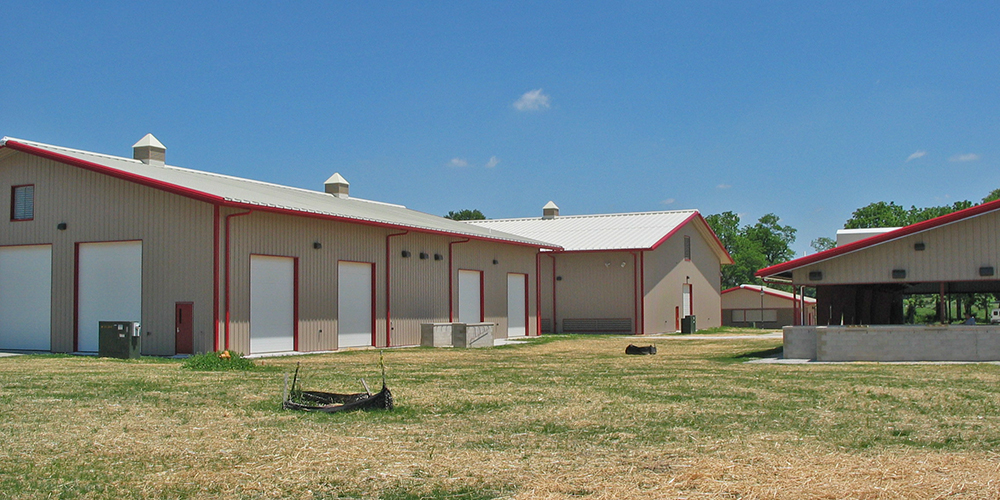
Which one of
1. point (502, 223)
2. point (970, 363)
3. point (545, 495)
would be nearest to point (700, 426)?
point (545, 495)

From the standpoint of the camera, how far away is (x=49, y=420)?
1077 centimetres

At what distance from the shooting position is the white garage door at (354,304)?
25.9 metres

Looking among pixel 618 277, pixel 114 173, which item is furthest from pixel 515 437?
pixel 618 277

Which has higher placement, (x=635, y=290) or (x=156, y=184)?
(x=156, y=184)

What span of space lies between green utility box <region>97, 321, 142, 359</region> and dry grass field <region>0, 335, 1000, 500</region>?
4401 mm

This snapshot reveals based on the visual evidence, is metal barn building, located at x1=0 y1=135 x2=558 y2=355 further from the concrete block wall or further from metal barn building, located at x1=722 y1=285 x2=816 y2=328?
metal barn building, located at x1=722 y1=285 x2=816 y2=328

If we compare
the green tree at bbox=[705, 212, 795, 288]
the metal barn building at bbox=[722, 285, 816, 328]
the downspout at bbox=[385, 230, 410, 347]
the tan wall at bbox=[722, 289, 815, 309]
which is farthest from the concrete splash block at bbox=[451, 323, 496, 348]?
the green tree at bbox=[705, 212, 795, 288]

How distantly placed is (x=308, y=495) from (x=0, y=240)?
71.1 feet

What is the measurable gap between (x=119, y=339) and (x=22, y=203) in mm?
6290

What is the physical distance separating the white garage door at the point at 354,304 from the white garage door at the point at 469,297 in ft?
17.3

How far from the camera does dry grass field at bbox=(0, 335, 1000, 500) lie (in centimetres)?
741

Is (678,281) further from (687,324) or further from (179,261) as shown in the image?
(179,261)

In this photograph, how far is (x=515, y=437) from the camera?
970 cm

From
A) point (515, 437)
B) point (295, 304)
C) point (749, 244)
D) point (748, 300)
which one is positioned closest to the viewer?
point (515, 437)
